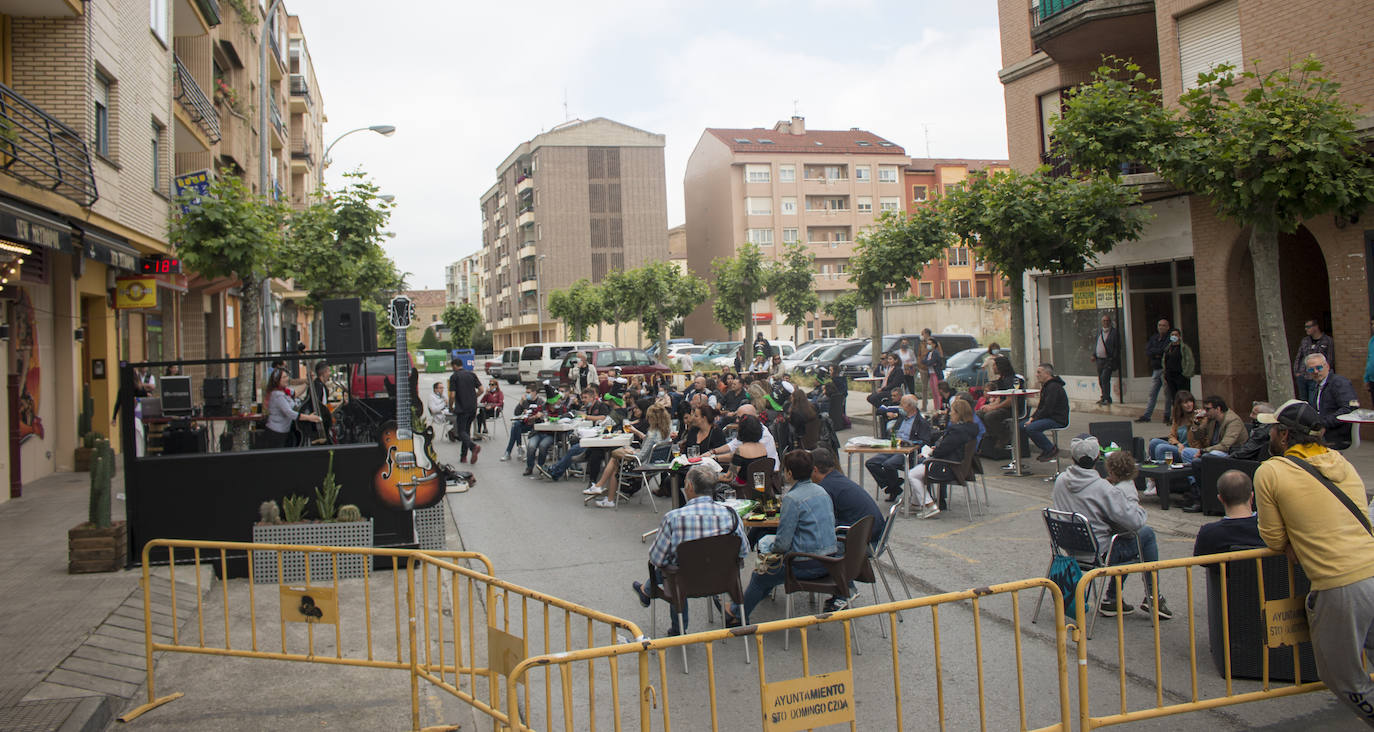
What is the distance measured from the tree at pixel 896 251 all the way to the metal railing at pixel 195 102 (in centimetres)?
1630

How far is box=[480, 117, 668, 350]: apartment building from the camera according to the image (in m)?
77.8

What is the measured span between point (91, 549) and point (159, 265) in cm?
963

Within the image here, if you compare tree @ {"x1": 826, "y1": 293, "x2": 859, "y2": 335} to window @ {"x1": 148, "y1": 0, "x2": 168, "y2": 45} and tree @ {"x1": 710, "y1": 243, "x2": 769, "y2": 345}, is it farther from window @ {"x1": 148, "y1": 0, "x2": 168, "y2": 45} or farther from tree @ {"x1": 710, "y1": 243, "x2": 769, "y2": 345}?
window @ {"x1": 148, "y1": 0, "x2": 168, "y2": 45}

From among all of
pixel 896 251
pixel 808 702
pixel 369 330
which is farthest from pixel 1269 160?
pixel 896 251

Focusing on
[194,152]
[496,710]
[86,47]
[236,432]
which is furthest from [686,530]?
[194,152]

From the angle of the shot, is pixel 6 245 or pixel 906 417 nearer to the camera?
pixel 6 245

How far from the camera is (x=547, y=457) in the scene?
48.0 feet

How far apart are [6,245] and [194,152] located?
43.0 feet

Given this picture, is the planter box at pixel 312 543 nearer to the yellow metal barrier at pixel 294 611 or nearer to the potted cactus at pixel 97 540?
the yellow metal barrier at pixel 294 611

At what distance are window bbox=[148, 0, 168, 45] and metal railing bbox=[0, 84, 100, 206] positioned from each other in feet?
16.6

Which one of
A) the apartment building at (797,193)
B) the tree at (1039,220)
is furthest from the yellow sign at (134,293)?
the apartment building at (797,193)

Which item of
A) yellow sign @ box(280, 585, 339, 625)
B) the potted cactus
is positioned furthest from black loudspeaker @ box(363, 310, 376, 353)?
yellow sign @ box(280, 585, 339, 625)

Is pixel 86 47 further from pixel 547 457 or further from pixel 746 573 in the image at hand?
pixel 746 573

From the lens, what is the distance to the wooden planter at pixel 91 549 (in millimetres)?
7586
